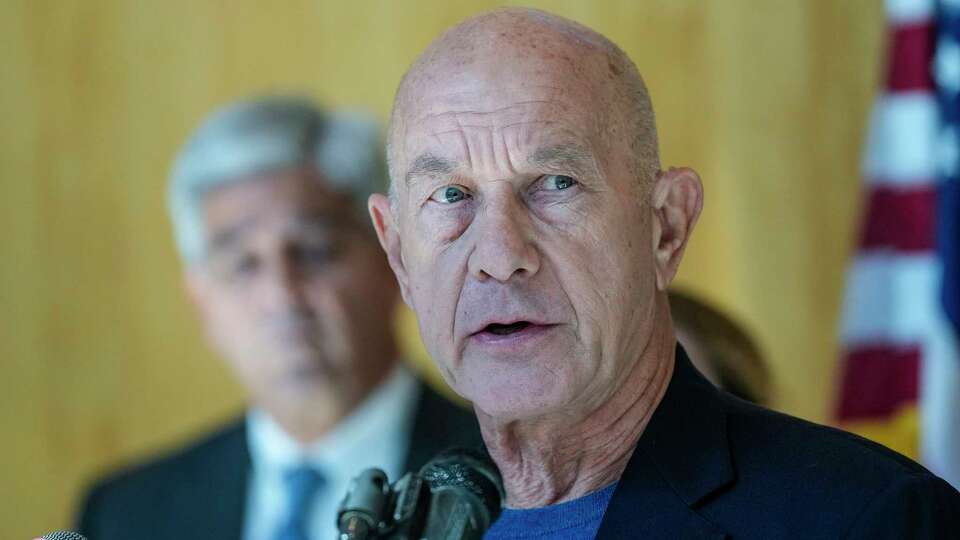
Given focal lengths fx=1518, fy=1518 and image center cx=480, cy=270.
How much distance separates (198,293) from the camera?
15.5ft

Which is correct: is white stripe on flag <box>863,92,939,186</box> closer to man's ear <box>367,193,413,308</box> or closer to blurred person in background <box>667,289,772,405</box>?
blurred person in background <box>667,289,772,405</box>

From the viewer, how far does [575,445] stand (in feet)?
6.77

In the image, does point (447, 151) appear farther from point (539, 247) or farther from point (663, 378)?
point (663, 378)

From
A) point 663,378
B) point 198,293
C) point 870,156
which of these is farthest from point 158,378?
point 663,378

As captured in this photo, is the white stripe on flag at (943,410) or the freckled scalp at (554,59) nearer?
the freckled scalp at (554,59)

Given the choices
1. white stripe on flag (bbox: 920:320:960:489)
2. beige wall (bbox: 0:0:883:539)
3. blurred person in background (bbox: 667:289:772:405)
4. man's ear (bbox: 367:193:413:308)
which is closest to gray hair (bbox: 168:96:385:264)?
beige wall (bbox: 0:0:883:539)

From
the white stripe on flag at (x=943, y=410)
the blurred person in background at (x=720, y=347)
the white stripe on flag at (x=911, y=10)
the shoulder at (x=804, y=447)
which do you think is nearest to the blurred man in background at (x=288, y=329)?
the blurred person in background at (x=720, y=347)

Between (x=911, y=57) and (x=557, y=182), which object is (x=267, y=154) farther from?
(x=557, y=182)

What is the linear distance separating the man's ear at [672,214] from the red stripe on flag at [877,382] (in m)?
2.55

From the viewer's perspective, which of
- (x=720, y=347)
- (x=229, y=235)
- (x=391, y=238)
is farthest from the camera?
(x=229, y=235)

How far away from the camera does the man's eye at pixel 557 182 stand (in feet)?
6.54

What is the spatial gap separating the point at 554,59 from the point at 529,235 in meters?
0.24

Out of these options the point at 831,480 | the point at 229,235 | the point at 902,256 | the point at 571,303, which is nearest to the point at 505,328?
the point at 571,303

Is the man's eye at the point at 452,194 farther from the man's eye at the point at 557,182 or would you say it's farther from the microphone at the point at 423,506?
the microphone at the point at 423,506
